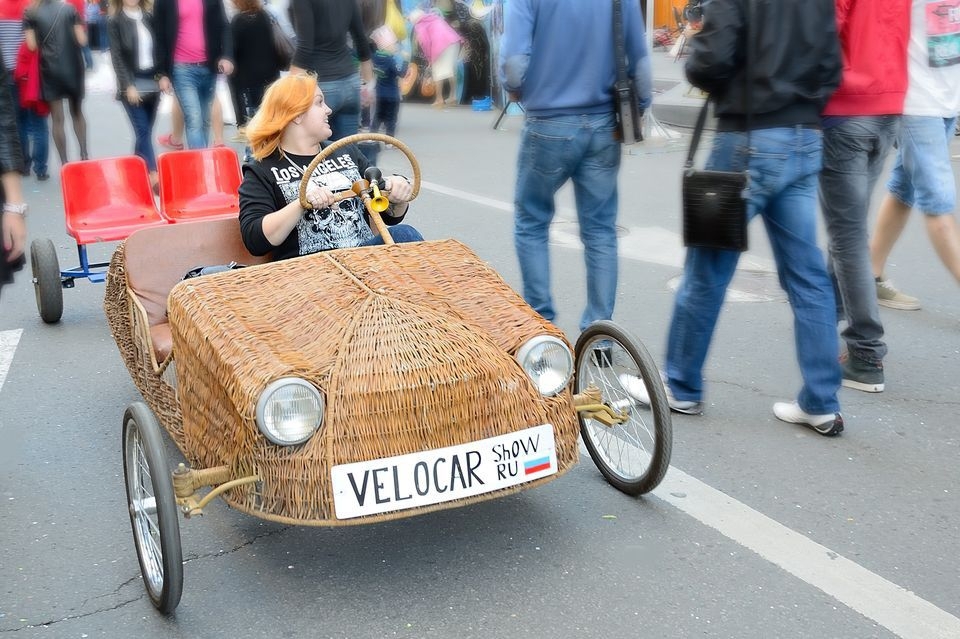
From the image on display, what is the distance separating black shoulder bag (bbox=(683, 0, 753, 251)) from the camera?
4258mm

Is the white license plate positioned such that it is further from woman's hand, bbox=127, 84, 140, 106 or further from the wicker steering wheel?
woman's hand, bbox=127, 84, 140, 106

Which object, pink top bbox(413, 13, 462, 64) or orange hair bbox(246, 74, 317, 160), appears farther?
pink top bbox(413, 13, 462, 64)

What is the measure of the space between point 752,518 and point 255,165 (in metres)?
2.28

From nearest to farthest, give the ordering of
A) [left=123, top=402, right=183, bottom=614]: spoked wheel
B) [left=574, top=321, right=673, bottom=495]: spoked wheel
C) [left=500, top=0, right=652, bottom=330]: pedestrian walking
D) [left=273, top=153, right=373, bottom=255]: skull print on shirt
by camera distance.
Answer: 1. [left=123, top=402, right=183, bottom=614]: spoked wheel
2. [left=574, top=321, right=673, bottom=495]: spoked wheel
3. [left=273, top=153, right=373, bottom=255]: skull print on shirt
4. [left=500, top=0, right=652, bottom=330]: pedestrian walking

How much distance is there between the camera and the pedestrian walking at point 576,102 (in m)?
5.18

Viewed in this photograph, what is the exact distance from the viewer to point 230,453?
330cm

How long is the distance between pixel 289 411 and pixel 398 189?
4.75ft

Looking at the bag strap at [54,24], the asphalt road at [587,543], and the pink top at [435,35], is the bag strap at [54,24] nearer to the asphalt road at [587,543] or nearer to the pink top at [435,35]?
the asphalt road at [587,543]

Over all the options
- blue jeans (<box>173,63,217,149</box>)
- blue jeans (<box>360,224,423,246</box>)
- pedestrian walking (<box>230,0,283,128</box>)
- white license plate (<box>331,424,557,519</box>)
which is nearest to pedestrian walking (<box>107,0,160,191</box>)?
blue jeans (<box>173,63,217,149</box>)

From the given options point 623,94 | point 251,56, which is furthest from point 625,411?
point 251,56

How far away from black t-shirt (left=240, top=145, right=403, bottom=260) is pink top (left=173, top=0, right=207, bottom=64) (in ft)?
19.3

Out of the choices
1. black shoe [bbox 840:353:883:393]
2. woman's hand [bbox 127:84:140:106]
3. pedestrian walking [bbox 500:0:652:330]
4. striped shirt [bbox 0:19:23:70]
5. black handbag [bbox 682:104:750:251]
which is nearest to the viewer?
black handbag [bbox 682:104:750:251]

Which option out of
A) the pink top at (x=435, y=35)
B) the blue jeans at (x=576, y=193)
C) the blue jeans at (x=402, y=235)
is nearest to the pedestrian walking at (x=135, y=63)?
the blue jeans at (x=576, y=193)

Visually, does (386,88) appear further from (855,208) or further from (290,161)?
(855,208)
